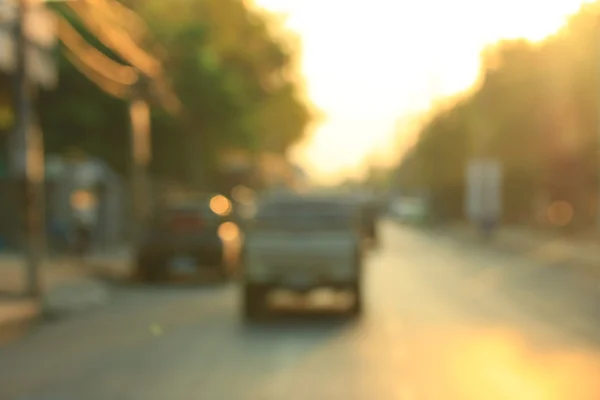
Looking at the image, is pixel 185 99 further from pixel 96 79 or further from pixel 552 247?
pixel 552 247

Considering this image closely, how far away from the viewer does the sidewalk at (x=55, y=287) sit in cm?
1554

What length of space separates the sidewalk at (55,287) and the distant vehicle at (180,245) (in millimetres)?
1139

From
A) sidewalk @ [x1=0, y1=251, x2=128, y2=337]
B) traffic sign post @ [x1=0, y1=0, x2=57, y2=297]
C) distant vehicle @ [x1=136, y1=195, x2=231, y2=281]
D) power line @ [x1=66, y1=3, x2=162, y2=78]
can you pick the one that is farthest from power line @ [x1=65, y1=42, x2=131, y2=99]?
traffic sign post @ [x1=0, y1=0, x2=57, y2=297]

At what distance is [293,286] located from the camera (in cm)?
1548

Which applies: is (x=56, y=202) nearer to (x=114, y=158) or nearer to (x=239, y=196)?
(x=114, y=158)

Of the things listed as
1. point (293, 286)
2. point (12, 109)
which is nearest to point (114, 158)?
point (12, 109)

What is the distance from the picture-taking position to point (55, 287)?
67.5 ft

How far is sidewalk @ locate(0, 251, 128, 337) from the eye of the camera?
51.0 feet

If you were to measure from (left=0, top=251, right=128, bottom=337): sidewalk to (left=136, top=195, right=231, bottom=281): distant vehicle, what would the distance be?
3.74 ft

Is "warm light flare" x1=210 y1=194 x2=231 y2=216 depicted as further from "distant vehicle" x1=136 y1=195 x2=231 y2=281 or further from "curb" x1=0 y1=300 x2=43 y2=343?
"curb" x1=0 y1=300 x2=43 y2=343

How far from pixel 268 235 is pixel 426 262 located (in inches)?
601

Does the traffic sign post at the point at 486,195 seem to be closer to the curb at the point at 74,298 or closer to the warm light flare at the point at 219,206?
the warm light flare at the point at 219,206

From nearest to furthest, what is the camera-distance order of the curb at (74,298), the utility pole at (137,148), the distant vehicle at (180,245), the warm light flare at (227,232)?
the curb at (74,298) < the distant vehicle at (180,245) < the warm light flare at (227,232) < the utility pole at (137,148)

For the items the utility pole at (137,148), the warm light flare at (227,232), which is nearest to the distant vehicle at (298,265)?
the warm light flare at (227,232)
